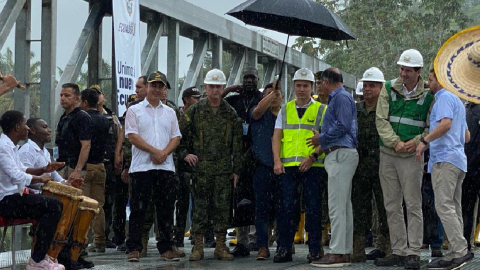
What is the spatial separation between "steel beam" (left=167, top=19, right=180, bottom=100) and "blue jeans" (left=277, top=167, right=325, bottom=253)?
198 inches

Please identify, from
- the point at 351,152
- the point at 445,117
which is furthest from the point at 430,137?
the point at 351,152

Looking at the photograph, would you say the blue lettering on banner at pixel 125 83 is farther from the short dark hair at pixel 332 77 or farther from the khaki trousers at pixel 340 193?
the khaki trousers at pixel 340 193

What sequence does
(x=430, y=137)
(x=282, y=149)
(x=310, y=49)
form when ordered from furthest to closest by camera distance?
(x=310, y=49) → (x=282, y=149) → (x=430, y=137)

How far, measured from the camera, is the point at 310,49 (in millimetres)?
40375

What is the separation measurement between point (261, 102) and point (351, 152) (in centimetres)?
114

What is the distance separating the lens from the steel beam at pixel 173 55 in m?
14.2

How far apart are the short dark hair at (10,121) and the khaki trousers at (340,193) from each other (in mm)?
3035

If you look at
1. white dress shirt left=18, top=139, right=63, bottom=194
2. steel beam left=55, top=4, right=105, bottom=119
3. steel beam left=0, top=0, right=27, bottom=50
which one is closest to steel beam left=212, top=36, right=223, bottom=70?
steel beam left=55, top=4, right=105, bottom=119

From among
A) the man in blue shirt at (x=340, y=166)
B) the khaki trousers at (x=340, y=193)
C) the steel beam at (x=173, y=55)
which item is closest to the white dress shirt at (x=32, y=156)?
the man in blue shirt at (x=340, y=166)

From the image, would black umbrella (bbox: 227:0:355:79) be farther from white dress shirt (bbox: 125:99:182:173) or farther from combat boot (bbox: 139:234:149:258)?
combat boot (bbox: 139:234:149:258)

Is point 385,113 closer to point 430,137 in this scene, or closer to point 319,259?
point 430,137

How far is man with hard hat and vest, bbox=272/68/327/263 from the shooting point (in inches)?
376

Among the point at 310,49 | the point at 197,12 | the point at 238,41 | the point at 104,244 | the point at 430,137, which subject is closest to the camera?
the point at 430,137

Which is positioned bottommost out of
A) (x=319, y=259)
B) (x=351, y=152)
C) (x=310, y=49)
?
(x=319, y=259)
